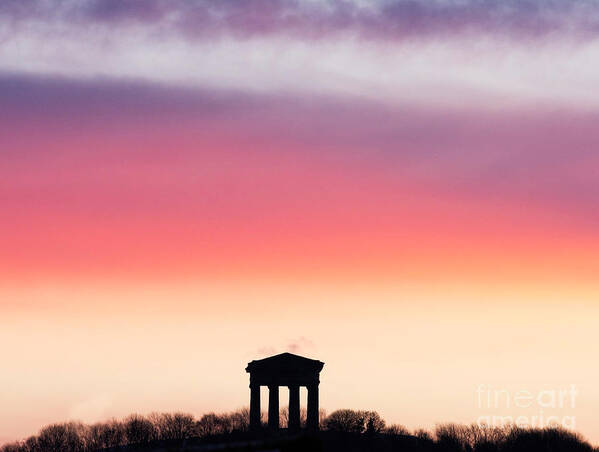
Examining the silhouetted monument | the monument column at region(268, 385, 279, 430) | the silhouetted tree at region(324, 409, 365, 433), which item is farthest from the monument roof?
the silhouetted tree at region(324, 409, 365, 433)

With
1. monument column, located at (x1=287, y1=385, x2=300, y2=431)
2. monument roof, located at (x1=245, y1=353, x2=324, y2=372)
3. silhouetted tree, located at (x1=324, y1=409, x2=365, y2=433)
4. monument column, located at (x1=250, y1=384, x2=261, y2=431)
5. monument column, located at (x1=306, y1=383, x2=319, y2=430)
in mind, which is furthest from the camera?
silhouetted tree, located at (x1=324, y1=409, x2=365, y2=433)

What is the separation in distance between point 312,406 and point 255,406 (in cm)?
611

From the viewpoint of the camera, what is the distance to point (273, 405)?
10675 centimetres

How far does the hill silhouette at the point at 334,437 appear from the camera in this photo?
124 meters

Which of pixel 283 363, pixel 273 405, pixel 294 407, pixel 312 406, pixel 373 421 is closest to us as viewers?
pixel 283 363

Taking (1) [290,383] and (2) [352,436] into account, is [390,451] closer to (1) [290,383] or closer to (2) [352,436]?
(2) [352,436]

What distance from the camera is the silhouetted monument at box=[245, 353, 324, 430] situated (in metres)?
104

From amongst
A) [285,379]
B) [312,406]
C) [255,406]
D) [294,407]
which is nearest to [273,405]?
[255,406]

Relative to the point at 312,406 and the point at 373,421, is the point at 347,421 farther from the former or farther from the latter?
the point at 312,406

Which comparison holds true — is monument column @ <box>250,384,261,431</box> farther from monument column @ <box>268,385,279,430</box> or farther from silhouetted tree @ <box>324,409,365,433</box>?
silhouetted tree @ <box>324,409,365,433</box>

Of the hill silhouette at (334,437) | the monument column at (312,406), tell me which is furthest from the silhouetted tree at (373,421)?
the monument column at (312,406)

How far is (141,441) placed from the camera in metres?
149

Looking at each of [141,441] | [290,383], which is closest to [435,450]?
[290,383]

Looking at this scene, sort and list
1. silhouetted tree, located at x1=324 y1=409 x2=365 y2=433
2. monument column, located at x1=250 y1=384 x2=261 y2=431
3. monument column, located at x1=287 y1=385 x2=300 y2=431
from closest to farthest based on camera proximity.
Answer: monument column, located at x1=287 y1=385 x2=300 y2=431 < monument column, located at x1=250 y1=384 x2=261 y2=431 < silhouetted tree, located at x1=324 y1=409 x2=365 y2=433
